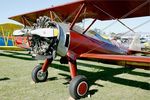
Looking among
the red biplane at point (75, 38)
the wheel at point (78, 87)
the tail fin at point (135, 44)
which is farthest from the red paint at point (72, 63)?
the tail fin at point (135, 44)

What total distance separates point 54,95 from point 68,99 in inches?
17.2

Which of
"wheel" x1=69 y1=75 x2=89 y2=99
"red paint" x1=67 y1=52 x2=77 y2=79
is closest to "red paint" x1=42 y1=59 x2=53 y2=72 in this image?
"red paint" x1=67 y1=52 x2=77 y2=79

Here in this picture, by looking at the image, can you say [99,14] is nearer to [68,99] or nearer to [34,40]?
[34,40]

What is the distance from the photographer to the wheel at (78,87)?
5051mm

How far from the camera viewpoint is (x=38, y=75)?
6719mm

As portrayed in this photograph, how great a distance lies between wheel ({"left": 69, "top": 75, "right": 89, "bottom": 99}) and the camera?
505cm

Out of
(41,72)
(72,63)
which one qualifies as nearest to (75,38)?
(72,63)

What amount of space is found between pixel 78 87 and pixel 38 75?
6.51 feet

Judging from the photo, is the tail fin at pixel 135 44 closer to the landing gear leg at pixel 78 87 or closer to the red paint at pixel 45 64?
the red paint at pixel 45 64

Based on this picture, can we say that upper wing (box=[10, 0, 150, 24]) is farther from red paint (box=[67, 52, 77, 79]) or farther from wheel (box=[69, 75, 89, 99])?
wheel (box=[69, 75, 89, 99])

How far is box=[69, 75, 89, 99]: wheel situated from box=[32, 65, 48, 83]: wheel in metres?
1.79

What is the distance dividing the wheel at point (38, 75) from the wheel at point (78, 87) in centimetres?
179

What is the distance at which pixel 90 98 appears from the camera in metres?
5.18

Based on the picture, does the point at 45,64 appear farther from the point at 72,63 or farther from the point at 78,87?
the point at 78,87
